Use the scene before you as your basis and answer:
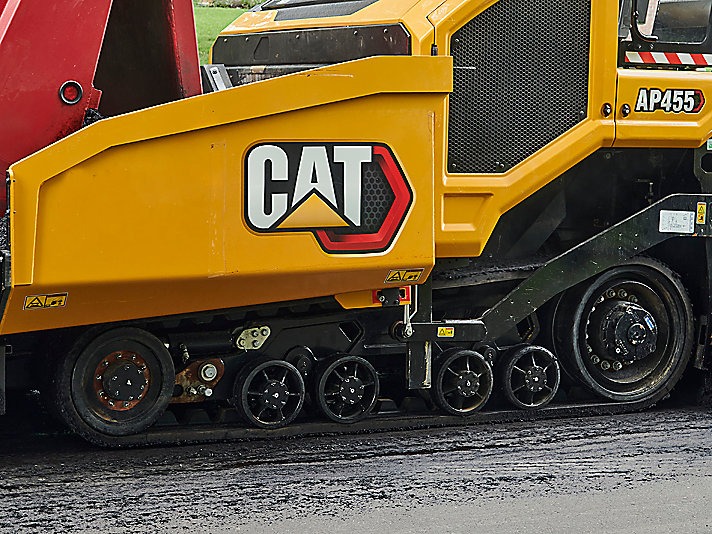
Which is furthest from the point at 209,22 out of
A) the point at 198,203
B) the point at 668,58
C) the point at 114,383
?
the point at 198,203

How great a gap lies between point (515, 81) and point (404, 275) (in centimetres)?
105

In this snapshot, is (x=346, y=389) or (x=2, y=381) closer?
(x=2, y=381)

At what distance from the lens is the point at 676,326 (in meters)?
5.62

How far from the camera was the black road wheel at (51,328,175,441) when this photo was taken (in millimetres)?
4473

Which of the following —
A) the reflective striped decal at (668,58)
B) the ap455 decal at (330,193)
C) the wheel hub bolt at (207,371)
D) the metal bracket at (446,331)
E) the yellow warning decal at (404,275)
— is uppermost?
the reflective striped decal at (668,58)

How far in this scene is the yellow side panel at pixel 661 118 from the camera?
5141 mm

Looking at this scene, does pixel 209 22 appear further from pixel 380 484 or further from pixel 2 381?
pixel 380 484

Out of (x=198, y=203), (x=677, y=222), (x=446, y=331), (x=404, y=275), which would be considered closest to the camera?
(x=198, y=203)

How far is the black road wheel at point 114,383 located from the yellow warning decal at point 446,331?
1.24 metres

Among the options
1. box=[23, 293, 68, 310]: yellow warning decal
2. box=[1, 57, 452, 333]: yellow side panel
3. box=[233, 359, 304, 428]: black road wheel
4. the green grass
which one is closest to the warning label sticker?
box=[1, 57, 452, 333]: yellow side panel

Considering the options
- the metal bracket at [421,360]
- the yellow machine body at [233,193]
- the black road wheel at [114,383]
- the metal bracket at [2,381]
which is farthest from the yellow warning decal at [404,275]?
the metal bracket at [2,381]

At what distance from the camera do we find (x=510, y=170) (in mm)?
4957

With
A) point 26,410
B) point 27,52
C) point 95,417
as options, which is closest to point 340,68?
point 27,52

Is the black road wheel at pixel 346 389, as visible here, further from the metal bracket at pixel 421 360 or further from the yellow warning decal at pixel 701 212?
the yellow warning decal at pixel 701 212
